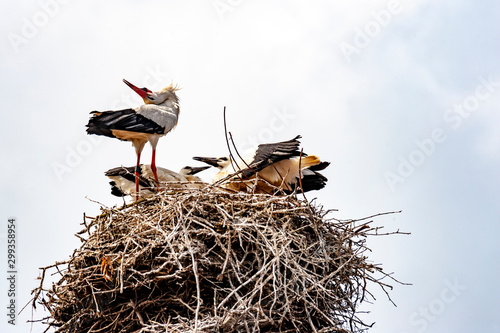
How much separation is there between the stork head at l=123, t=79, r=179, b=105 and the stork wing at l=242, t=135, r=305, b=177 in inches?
54.5

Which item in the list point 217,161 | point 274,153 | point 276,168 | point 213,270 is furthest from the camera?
point 217,161

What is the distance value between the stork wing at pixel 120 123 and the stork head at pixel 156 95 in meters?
0.51

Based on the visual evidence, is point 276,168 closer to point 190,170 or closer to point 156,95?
point 190,170

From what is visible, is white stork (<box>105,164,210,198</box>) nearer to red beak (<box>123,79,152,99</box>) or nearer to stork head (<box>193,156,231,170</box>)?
stork head (<box>193,156,231,170</box>)

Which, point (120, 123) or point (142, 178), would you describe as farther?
point (142, 178)

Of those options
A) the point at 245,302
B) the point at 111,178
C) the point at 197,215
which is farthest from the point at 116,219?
the point at 111,178

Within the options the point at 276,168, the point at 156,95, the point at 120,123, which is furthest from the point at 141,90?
the point at 276,168

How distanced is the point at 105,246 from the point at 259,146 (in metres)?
2.03

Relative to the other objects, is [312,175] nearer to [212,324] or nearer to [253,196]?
[253,196]

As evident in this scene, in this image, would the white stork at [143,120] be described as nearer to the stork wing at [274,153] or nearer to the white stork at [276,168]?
the white stork at [276,168]

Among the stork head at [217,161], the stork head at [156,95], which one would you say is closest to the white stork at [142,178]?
the stork head at [217,161]

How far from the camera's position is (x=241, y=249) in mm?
4664

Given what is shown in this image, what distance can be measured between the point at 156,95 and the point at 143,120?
0.60 metres

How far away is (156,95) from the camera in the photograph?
6.96 m
